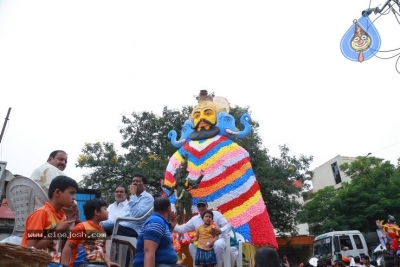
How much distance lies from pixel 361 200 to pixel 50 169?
775 inches

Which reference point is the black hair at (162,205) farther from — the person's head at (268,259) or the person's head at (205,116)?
the person's head at (205,116)

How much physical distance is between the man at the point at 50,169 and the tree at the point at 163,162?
1041 centimetres

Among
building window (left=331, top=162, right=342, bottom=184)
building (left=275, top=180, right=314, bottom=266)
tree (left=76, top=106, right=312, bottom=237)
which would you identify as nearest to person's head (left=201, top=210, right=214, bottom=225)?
tree (left=76, top=106, right=312, bottom=237)

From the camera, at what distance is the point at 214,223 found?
5.12 m

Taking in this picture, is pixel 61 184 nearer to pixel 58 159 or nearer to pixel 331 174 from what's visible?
pixel 58 159

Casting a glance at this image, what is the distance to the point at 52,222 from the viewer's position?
251cm

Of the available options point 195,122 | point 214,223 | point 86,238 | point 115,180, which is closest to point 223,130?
point 195,122

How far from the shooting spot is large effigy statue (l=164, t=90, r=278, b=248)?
9258 mm

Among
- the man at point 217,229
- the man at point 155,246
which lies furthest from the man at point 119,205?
the man at point 155,246

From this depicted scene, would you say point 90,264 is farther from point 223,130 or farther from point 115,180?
point 115,180

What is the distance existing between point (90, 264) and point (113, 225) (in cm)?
112

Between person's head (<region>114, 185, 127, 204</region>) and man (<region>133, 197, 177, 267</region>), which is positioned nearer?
man (<region>133, 197, 177, 267</region>)

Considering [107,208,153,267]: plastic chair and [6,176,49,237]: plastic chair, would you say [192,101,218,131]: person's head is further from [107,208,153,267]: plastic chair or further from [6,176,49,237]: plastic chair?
[6,176,49,237]: plastic chair

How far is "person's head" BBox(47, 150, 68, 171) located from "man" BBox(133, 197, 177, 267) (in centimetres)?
135
